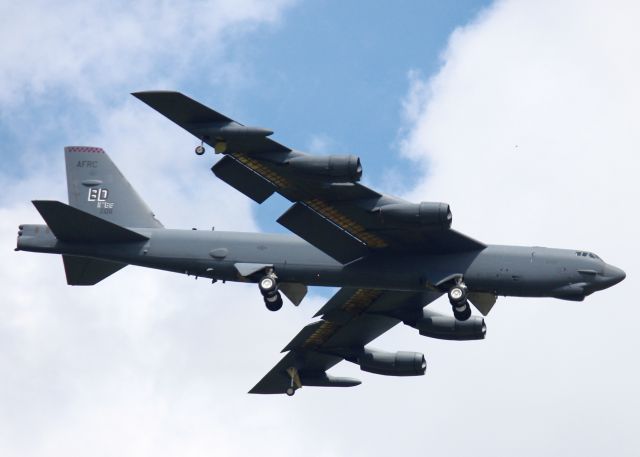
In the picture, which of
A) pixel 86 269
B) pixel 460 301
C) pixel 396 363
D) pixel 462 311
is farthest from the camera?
pixel 396 363

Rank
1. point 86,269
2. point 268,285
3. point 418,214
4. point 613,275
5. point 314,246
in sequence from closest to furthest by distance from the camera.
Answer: point 418,214 → point 613,275 → point 268,285 → point 314,246 → point 86,269

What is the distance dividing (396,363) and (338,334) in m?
2.79

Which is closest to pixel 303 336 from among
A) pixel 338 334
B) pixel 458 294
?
pixel 338 334

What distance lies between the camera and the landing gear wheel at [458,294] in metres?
54.3

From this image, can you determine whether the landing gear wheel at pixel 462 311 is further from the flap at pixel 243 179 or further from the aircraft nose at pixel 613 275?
the flap at pixel 243 179

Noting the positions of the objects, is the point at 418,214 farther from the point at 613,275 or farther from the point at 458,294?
the point at 613,275

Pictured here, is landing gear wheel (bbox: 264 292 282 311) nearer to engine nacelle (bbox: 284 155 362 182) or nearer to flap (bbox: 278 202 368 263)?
flap (bbox: 278 202 368 263)

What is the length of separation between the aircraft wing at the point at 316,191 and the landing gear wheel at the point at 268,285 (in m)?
2.14

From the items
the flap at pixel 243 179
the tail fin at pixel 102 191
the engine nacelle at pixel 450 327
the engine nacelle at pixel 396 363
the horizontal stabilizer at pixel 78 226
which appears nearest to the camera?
the flap at pixel 243 179

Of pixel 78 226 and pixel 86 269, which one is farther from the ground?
pixel 78 226

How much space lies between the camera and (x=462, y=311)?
180ft

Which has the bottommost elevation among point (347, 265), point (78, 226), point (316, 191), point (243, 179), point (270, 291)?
point (270, 291)

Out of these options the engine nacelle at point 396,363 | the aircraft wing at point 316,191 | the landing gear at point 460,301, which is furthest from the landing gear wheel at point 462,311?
the engine nacelle at point 396,363

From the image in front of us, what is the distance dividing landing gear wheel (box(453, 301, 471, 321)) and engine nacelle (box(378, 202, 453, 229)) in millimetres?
3610
